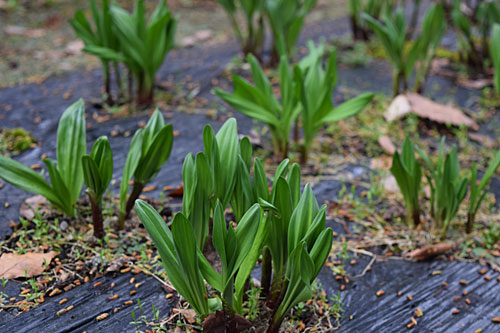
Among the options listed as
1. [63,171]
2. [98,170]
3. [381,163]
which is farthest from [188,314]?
[381,163]

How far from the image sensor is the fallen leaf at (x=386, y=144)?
2932mm

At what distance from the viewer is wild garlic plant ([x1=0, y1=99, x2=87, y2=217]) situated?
1885mm

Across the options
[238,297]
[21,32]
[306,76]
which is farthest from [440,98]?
[21,32]

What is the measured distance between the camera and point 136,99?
3.31 meters

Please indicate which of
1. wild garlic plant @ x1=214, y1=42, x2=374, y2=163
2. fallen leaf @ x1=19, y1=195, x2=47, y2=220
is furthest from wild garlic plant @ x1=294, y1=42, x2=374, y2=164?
fallen leaf @ x1=19, y1=195, x2=47, y2=220

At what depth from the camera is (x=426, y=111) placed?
3.31 metres

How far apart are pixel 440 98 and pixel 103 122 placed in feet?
8.32

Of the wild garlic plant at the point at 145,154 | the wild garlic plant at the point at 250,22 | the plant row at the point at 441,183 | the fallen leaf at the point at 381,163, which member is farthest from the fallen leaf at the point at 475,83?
the wild garlic plant at the point at 145,154

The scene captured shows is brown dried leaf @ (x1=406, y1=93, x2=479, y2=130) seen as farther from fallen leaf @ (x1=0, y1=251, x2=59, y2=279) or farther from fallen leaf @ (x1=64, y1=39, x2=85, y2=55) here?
fallen leaf @ (x1=64, y1=39, x2=85, y2=55)

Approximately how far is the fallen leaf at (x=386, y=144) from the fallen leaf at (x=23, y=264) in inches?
76.7

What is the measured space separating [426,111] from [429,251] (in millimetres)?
1483

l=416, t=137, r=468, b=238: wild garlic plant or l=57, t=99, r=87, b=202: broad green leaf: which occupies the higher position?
l=57, t=99, r=87, b=202: broad green leaf

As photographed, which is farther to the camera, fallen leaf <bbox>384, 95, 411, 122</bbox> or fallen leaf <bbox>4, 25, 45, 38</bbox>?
fallen leaf <bbox>4, 25, 45, 38</bbox>

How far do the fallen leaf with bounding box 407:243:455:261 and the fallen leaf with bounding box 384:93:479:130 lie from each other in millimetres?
1349
